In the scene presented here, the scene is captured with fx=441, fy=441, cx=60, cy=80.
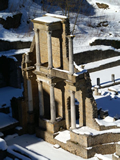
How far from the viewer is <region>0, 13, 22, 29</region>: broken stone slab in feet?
140

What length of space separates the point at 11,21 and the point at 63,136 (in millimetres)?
21594

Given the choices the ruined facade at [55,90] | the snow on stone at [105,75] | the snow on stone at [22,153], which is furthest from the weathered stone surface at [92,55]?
the snow on stone at [22,153]

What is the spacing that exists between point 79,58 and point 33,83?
14.5 metres

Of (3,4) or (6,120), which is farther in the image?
(3,4)

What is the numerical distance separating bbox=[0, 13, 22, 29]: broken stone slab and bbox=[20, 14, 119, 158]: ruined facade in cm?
1789

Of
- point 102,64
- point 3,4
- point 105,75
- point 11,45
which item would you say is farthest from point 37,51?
point 3,4

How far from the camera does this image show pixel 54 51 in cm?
2484

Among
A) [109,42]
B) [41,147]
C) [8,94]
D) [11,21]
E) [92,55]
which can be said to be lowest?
[41,147]

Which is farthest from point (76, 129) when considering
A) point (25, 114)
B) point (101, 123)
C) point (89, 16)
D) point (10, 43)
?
point (89, 16)

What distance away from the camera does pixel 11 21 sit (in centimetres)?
4353

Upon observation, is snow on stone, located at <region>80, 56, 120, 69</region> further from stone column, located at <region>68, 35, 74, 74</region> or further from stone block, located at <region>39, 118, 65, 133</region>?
stone column, located at <region>68, 35, 74, 74</region>

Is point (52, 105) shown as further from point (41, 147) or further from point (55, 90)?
point (41, 147)

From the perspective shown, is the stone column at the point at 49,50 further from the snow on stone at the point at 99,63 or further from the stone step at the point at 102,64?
the snow on stone at the point at 99,63

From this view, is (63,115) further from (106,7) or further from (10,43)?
(106,7)
